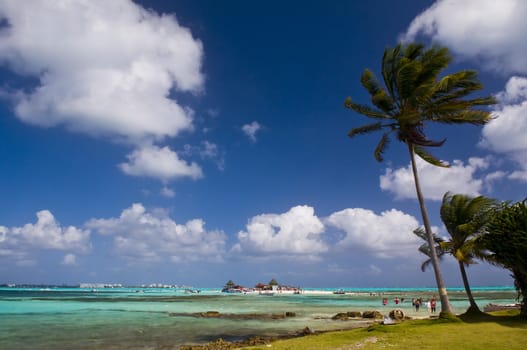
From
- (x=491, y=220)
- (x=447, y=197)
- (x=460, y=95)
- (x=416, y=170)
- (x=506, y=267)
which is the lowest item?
(x=506, y=267)

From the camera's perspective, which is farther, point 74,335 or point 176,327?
point 176,327

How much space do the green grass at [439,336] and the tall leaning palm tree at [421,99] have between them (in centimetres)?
216

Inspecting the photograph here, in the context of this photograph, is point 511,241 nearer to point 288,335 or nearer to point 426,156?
point 426,156

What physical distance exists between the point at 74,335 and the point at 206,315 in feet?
51.5

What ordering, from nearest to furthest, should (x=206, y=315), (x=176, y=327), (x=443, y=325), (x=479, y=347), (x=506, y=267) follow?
(x=479, y=347) → (x=443, y=325) → (x=506, y=267) → (x=176, y=327) → (x=206, y=315)

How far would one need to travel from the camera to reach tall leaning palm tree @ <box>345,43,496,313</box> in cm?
1769

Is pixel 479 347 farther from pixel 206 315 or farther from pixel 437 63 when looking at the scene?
pixel 206 315

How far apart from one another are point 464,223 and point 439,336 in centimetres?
806

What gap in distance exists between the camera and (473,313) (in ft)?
56.2

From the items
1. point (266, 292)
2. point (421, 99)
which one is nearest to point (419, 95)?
point (421, 99)

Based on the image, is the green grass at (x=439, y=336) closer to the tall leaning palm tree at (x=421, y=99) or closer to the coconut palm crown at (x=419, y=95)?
the tall leaning palm tree at (x=421, y=99)

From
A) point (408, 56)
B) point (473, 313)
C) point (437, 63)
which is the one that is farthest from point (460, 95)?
point (473, 313)

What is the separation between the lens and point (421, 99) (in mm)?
17953

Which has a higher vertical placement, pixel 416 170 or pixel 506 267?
pixel 416 170
